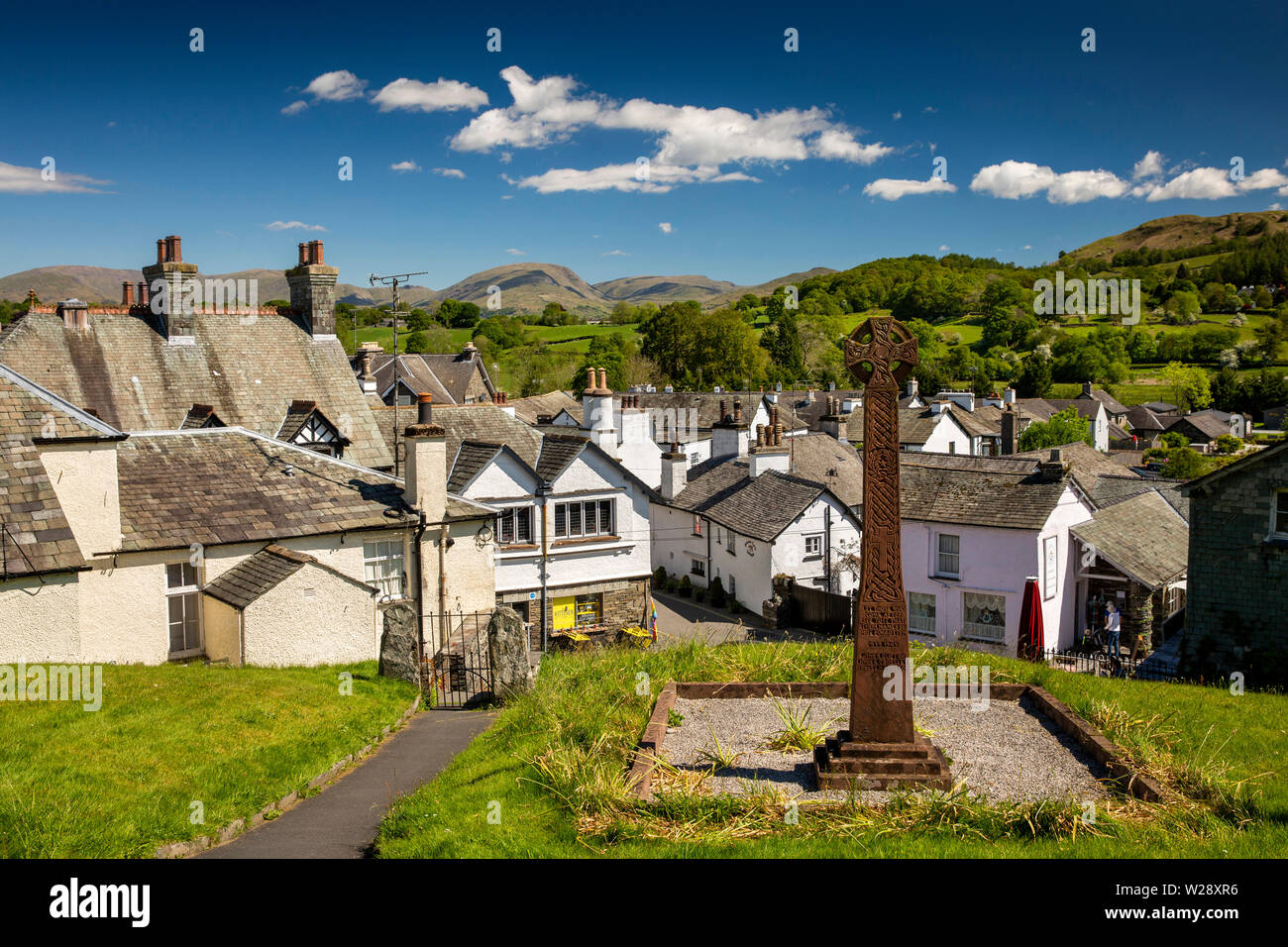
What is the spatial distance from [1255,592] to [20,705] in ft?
87.9

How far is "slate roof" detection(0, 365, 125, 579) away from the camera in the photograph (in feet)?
52.5

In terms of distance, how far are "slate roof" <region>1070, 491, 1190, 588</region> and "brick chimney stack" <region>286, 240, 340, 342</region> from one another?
26300mm

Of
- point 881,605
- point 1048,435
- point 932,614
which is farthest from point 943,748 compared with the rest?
point 1048,435

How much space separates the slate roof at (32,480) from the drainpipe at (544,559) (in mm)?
12964

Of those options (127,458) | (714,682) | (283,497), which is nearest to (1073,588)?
(714,682)

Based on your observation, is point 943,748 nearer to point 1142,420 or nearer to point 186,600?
point 186,600

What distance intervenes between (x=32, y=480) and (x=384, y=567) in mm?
7965

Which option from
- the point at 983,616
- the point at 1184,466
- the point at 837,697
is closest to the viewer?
the point at 837,697

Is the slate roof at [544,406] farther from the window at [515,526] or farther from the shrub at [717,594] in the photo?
the window at [515,526]

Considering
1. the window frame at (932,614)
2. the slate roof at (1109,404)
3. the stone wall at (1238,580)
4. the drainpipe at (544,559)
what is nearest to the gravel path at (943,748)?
the stone wall at (1238,580)

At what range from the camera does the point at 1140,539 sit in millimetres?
32000

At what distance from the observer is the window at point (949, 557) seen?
31812 mm

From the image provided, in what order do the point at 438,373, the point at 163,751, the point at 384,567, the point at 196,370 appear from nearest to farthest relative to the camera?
the point at 163,751
the point at 384,567
the point at 196,370
the point at 438,373

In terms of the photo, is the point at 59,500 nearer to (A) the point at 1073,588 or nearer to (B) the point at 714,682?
(B) the point at 714,682
